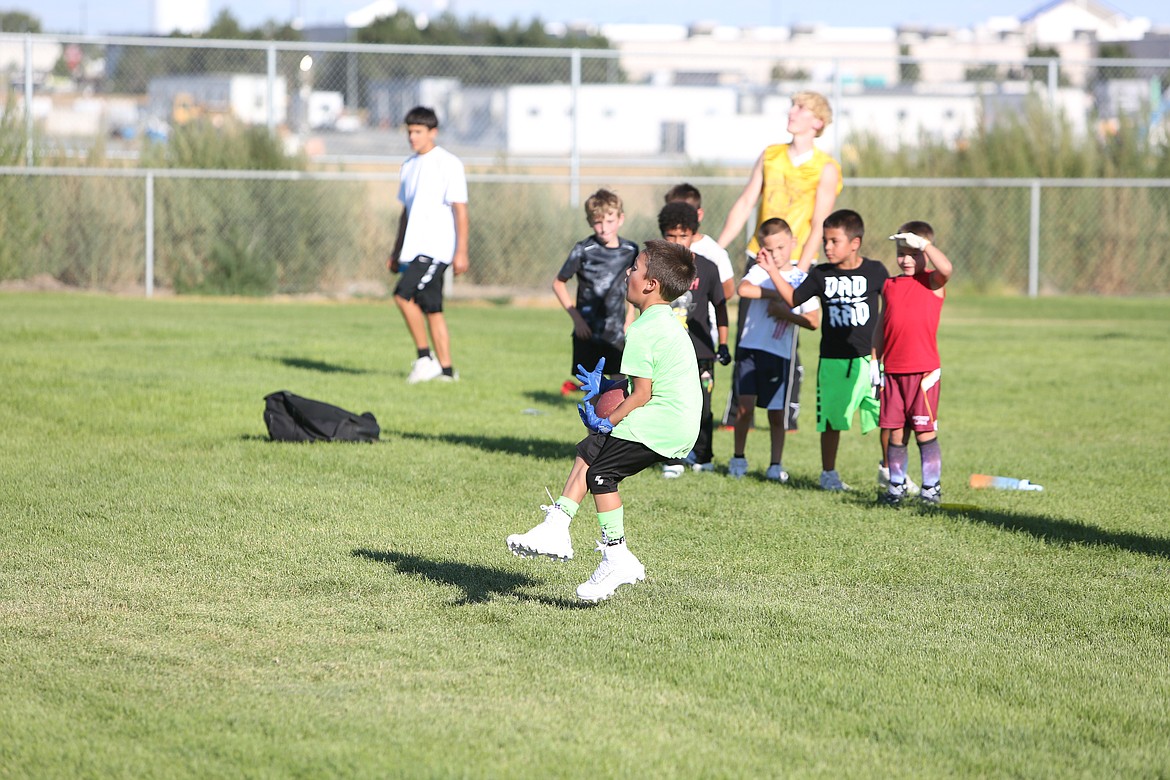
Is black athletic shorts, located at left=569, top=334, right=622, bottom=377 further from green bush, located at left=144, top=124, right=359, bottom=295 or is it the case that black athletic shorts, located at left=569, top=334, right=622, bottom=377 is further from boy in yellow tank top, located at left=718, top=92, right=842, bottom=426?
green bush, located at left=144, top=124, right=359, bottom=295

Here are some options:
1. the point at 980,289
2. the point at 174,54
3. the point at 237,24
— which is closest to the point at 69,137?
the point at 174,54

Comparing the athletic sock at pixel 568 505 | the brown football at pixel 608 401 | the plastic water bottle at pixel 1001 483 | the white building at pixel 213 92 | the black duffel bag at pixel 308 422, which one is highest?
the white building at pixel 213 92

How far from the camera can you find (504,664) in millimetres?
4789

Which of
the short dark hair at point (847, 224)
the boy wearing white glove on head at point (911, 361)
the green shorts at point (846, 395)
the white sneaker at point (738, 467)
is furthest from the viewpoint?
the white sneaker at point (738, 467)

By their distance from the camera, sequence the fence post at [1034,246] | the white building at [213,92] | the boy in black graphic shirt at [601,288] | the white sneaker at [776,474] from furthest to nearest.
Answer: the white building at [213,92] → the fence post at [1034,246] → the boy in black graphic shirt at [601,288] → the white sneaker at [776,474]

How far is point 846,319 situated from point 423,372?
5.00 m

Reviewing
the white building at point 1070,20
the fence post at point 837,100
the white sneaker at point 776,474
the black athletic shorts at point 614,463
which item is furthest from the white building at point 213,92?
the white building at point 1070,20

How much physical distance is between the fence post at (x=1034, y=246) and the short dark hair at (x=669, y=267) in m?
17.0

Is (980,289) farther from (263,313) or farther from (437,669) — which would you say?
(437,669)

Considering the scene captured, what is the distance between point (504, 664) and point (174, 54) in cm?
2706

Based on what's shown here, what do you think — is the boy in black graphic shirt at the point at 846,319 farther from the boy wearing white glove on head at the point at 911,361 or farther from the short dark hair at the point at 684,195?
the short dark hair at the point at 684,195

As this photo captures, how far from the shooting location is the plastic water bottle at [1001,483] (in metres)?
8.27

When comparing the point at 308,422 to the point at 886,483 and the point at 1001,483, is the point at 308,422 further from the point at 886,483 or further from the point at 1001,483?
the point at 1001,483

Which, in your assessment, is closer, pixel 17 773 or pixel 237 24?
pixel 17 773
